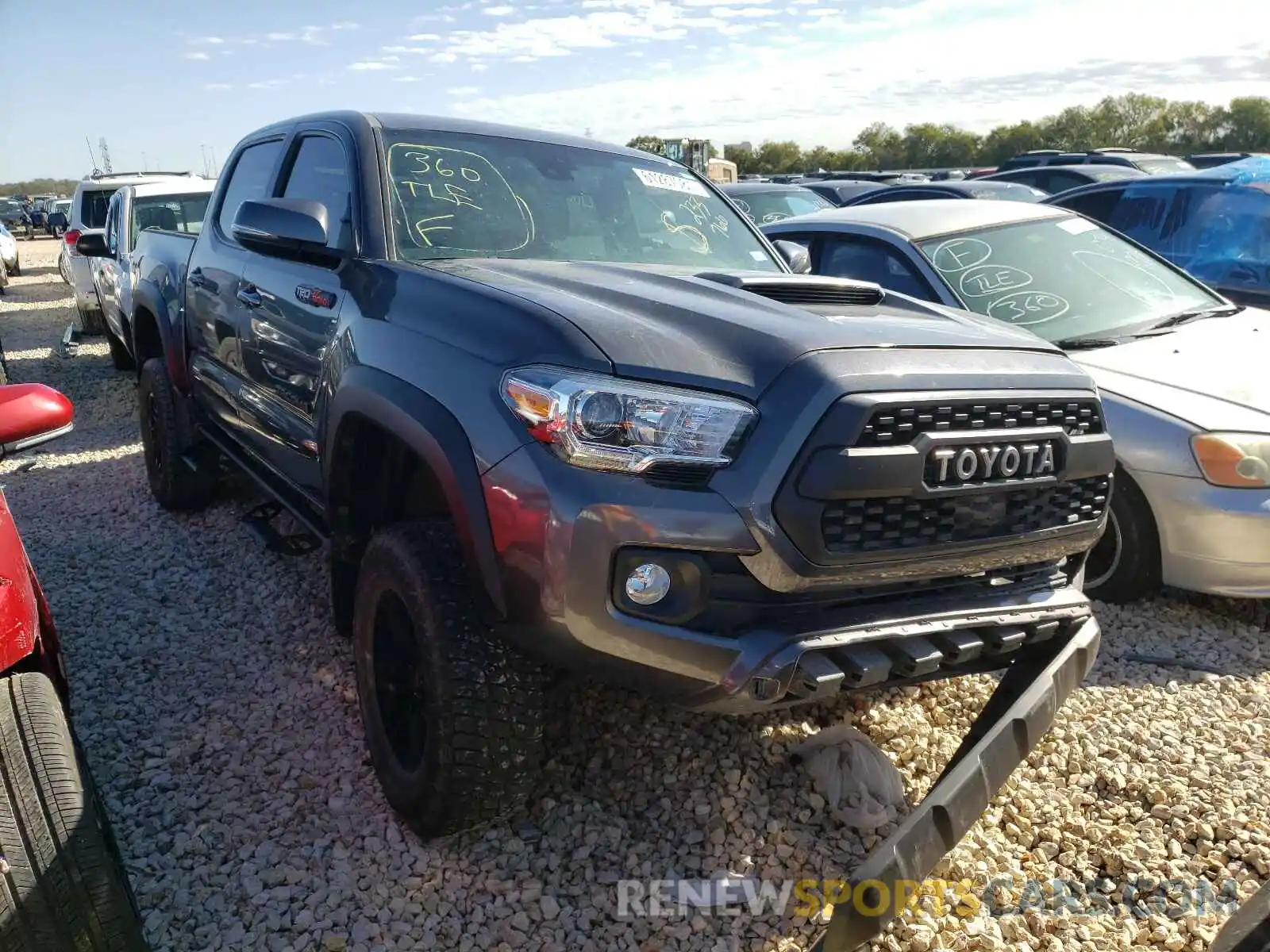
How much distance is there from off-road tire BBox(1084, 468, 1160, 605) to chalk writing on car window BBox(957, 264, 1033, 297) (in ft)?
3.78

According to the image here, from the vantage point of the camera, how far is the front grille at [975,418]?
83.5 inches

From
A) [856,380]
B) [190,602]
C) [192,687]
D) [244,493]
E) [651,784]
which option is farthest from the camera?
[244,493]

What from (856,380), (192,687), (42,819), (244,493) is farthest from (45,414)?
(244,493)

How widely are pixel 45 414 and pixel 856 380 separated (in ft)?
6.07

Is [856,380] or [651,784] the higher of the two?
[856,380]

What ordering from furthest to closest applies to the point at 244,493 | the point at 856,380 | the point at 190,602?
the point at 244,493 → the point at 190,602 → the point at 856,380

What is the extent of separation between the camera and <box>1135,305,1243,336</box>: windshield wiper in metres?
4.54

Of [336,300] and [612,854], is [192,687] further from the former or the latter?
[612,854]

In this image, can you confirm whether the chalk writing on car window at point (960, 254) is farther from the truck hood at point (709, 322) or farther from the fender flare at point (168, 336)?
the fender flare at point (168, 336)

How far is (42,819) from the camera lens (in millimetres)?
1970

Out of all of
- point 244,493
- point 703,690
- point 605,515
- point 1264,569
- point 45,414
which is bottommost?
point 244,493

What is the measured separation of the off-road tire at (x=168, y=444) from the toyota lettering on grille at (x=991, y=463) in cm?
407

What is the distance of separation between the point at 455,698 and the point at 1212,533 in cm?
297

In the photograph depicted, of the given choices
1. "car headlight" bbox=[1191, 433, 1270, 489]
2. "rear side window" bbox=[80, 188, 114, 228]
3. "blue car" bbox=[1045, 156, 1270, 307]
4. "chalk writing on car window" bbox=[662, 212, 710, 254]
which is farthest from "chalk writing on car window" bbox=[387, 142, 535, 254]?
"rear side window" bbox=[80, 188, 114, 228]
